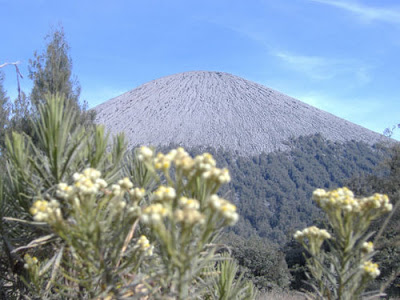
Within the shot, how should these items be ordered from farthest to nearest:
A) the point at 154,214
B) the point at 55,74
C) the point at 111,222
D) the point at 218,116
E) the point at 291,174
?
the point at 218,116
the point at 291,174
the point at 55,74
the point at 111,222
the point at 154,214

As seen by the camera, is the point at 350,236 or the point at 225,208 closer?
the point at 225,208

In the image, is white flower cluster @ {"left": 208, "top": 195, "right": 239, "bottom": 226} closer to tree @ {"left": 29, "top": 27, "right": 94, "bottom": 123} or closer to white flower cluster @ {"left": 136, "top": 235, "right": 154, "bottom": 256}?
white flower cluster @ {"left": 136, "top": 235, "right": 154, "bottom": 256}

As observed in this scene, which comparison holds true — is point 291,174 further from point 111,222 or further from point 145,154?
point 145,154

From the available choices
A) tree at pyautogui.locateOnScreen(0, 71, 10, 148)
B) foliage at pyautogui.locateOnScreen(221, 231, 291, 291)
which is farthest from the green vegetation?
foliage at pyautogui.locateOnScreen(221, 231, 291, 291)

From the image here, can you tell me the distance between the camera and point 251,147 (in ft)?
252

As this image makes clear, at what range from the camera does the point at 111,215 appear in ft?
4.17

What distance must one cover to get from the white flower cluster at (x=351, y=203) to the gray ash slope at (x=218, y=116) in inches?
2759

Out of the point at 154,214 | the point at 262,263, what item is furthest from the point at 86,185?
the point at 262,263

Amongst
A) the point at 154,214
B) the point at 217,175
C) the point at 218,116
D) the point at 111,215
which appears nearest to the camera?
the point at 154,214

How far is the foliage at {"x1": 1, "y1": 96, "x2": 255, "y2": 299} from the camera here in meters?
1.06

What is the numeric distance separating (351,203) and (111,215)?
34.4 inches

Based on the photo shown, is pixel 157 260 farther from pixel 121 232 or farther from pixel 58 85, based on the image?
A: pixel 58 85

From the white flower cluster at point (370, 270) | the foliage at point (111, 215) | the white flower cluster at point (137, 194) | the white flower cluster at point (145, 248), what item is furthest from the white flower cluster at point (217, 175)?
the white flower cluster at point (370, 270)

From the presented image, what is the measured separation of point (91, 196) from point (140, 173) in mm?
752
